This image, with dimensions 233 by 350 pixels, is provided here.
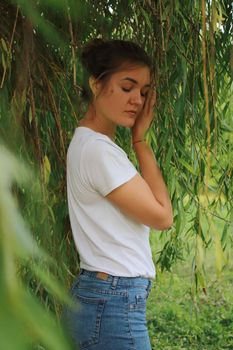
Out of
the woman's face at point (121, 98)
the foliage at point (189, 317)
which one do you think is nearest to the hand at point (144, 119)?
the woman's face at point (121, 98)

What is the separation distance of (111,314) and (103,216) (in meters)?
0.20

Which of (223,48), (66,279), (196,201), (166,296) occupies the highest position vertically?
(223,48)

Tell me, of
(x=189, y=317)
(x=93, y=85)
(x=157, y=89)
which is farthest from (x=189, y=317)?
(x=93, y=85)

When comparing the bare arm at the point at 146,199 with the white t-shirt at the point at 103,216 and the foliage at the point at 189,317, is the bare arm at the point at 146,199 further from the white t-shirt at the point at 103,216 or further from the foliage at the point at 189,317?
the foliage at the point at 189,317

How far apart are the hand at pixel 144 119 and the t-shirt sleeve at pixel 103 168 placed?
207 millimetres

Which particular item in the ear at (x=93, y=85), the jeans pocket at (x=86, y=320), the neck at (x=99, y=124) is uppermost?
the ear at (x=93, y=85)

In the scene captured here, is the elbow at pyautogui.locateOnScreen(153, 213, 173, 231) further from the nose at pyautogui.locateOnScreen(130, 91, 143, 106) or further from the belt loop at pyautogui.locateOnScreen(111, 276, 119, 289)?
the nose at pyautogui.locateOnScreen(130, 91, 143, 106)

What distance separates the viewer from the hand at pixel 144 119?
182cm

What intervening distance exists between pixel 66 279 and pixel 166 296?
313 cm

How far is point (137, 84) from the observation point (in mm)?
1737

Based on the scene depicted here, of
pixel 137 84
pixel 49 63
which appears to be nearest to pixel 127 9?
pixel 49 63

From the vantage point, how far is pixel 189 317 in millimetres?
4820

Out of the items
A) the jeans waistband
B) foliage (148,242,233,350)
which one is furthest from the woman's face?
foliage (148,242,233,350)

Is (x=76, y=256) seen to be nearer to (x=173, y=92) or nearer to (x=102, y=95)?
(x=173, y=92)
